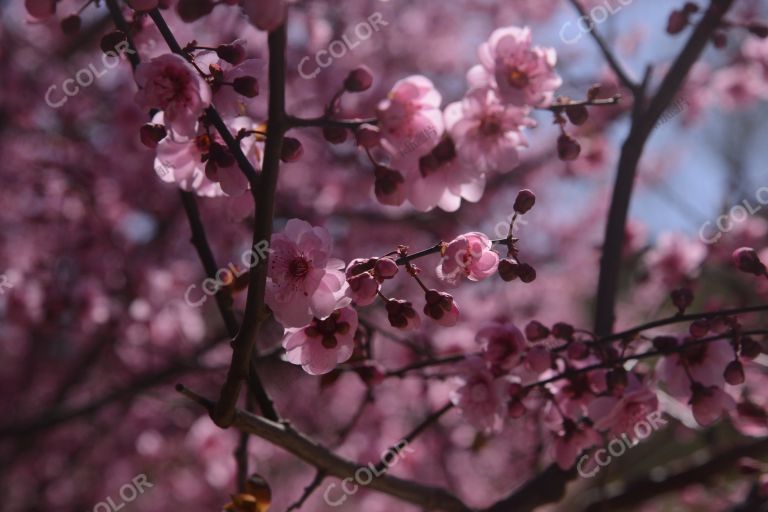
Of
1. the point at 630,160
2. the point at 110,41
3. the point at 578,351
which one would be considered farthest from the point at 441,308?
the point at 630,160

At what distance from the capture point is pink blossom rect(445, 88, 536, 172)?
5.23ft

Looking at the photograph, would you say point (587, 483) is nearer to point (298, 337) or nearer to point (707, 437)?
point (707, 437)

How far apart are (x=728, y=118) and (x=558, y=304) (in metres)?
4.38

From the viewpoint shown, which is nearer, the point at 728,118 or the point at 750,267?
the point at 750,267

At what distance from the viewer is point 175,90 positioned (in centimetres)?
122

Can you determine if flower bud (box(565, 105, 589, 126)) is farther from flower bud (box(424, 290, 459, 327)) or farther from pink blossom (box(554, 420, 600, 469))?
pink blossom (box(554, 420, 600, 469))

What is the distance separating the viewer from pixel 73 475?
527cm

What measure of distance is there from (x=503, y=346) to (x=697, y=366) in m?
0.47

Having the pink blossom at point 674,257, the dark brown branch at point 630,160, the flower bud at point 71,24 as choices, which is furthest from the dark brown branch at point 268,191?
the pink blossom at point 674,257

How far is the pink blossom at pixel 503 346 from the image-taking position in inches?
62.2

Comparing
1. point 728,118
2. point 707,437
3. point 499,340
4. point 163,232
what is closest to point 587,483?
point 707,437

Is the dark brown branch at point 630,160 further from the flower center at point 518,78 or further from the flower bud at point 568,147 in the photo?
the flower center at point 518,78

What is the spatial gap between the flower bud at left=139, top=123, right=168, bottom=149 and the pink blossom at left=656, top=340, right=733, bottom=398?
1250 millimetres

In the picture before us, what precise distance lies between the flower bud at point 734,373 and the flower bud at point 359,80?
985 mm
